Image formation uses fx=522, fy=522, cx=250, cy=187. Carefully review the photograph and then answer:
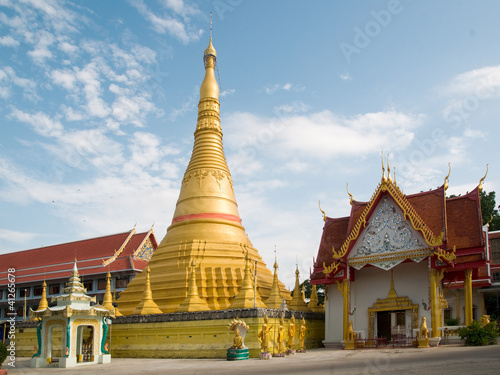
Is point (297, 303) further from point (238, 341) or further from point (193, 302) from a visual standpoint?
point (238, 341)

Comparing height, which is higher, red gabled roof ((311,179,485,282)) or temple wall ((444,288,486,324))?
red gabled roof ((311,179,485,282))

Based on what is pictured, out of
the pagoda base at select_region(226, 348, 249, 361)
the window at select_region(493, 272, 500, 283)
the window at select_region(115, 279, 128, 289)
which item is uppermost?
the window at select_region(493, 272, 500, 283)

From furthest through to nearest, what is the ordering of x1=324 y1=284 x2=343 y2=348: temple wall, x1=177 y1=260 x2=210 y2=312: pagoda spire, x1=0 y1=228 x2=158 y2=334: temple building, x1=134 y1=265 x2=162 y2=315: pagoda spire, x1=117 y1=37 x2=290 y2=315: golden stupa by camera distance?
1. x1=0 y1=228 x2=158 y2=334: temple building
2. x1=117 y1=37 x2=290 y2=315: golden stupa
3. x1=134 y1=265 x2=162 y2=315: pagoda spire
4. x1=324 y1=284 x2=343 y2=348: temple wall
5. x1=177 y1=260 x2=210 y2=312: pagoda spire

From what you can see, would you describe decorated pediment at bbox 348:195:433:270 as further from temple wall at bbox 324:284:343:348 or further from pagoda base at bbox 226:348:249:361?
pagoda base at bbox 226:348:249:361

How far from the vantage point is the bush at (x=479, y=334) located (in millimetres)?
18484

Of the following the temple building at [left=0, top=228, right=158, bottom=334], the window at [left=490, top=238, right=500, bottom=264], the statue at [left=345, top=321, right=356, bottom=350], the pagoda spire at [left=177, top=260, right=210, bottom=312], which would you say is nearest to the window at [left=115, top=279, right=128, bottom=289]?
the temple building at [left=0, top=228, right=158, bottom=334]

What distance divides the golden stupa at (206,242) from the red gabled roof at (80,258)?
9.20 metres

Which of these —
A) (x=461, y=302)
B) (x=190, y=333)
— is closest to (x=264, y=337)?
(x=190, y=333)

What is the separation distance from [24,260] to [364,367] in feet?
124

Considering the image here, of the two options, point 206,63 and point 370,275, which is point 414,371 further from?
point 206,63

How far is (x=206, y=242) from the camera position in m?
27.7

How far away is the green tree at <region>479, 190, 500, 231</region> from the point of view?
38075mm

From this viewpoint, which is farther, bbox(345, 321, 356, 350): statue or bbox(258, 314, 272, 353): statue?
bbox(345, 321, 356, 350): statue

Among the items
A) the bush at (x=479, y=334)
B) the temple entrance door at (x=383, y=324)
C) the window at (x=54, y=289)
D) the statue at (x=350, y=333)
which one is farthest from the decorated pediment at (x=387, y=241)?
the window at (x=54, y=289)
